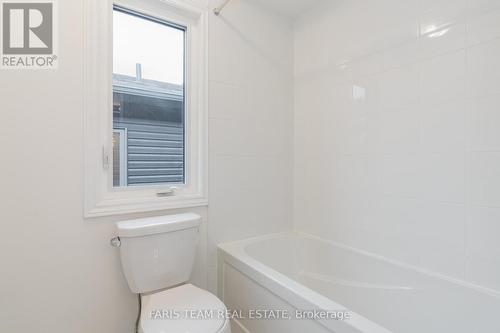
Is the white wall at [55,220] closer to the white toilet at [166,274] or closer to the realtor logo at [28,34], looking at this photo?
the realtor logo at [28,34]

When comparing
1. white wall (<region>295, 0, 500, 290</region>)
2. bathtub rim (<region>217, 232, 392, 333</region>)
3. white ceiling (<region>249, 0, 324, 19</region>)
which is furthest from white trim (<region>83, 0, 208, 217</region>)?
white wall (<region>295, 0, 500, 290</region>)

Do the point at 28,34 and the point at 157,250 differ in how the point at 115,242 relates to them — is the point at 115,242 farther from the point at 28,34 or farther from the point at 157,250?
the point at 28,34

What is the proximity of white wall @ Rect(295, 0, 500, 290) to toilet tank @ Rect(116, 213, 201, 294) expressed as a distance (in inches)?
40.5

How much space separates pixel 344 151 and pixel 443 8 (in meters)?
0.90

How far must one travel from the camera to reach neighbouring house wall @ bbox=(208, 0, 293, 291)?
1772mm

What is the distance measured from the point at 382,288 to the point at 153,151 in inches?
62.5

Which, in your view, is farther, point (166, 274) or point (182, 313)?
point (166, 274)

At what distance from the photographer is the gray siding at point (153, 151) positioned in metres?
1.55

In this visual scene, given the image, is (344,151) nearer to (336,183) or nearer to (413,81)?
(336,183)

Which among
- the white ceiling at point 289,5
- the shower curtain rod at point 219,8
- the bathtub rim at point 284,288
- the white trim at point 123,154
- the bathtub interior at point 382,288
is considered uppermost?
the white ceiling at point 289,5

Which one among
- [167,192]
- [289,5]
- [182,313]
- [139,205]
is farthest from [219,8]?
[182,313]

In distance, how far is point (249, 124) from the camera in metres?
1.92

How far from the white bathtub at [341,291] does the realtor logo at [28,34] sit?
4.67 feet

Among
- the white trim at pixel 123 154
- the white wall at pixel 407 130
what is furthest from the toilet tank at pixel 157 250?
the white wall at pixel 407 130
